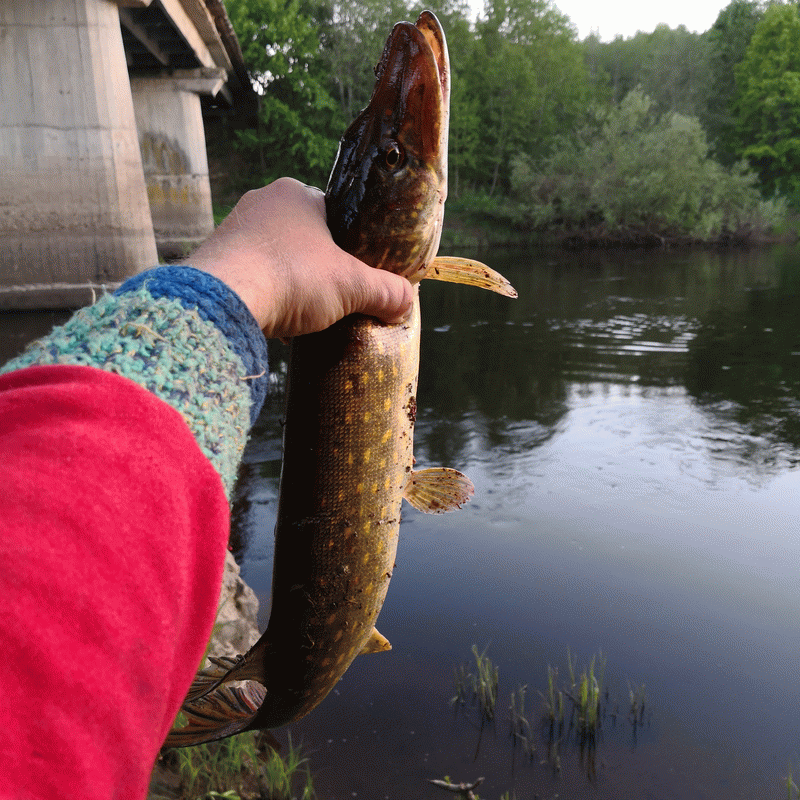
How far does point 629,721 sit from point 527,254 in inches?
1117

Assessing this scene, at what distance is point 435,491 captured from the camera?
2.24 meters

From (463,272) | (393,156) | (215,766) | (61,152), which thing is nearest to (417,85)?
(393,156)

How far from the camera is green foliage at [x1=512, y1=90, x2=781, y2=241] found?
30.5 m

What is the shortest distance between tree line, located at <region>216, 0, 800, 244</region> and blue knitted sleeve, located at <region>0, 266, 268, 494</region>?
31760mm

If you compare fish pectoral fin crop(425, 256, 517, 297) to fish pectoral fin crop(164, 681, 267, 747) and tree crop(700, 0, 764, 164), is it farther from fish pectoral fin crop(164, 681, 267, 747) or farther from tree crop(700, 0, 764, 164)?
tree crop(700, 0, 764, 164)

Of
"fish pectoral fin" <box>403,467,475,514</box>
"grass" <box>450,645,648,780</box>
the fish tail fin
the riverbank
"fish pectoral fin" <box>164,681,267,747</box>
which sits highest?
the riverbank

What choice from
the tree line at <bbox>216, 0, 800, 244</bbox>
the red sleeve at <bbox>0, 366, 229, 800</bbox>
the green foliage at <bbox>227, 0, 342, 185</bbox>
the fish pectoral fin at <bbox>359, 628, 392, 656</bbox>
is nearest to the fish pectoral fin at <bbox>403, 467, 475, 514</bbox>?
the fish pectoral fin at <bbox>359, 628, 392, 656</bbox>

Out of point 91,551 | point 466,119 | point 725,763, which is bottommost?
point 725,763

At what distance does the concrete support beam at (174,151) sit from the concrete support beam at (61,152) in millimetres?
7387

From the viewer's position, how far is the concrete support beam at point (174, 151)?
16.9 m

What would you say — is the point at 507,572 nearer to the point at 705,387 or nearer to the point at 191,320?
the point at 191,320

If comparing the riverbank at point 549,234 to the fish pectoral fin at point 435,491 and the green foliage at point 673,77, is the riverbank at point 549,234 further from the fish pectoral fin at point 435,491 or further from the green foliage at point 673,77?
the fish pectoral fin at point 435,491

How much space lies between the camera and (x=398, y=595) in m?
5.25

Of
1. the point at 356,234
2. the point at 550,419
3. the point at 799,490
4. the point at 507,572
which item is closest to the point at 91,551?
the point at 356,234
